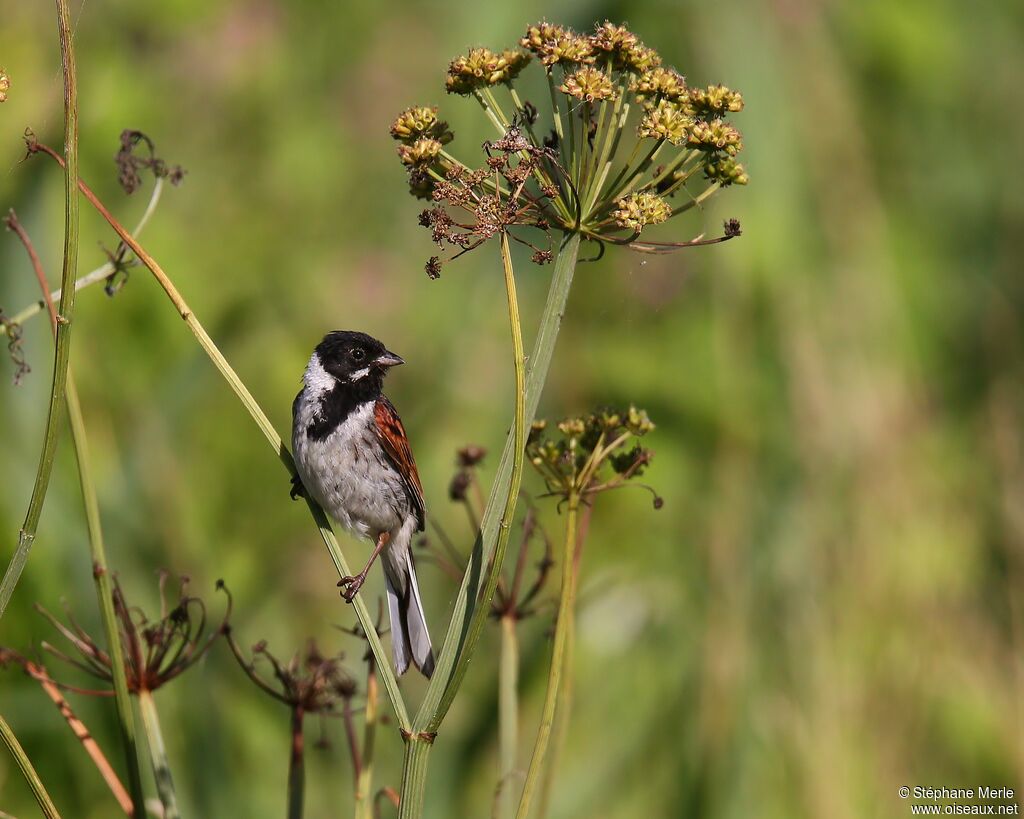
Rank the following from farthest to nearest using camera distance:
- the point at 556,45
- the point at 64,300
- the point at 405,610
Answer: the point at 405,610, the point at 556,45, the point at 64,300

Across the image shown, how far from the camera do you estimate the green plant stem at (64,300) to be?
4.53 feet

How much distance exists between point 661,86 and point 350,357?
138cm

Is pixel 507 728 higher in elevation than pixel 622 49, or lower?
lower

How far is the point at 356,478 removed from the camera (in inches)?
112

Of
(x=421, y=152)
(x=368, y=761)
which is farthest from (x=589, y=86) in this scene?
(x=368, y=761)

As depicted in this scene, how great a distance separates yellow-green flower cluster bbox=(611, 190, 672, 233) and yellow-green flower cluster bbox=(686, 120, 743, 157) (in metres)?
0.11

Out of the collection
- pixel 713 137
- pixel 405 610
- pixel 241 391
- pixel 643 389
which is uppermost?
pixel 643 389

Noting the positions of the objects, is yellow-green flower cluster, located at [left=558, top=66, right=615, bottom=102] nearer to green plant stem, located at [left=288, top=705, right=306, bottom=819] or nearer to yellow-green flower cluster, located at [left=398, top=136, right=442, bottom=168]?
yellow-green flower cluster, located at [left=398, top=136, right=442, bottom=168]

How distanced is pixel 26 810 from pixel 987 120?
528 cm

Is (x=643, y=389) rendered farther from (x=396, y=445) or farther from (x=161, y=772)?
(x=161, y=772)

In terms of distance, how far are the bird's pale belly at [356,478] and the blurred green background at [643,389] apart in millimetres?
326

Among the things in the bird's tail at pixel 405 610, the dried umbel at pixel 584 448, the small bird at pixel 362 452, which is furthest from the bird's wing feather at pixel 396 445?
the dried umbel at pixel 584 448

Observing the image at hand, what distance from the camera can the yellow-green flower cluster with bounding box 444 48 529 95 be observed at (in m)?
1.68

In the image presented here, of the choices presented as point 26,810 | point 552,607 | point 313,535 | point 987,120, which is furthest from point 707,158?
point 987,120
